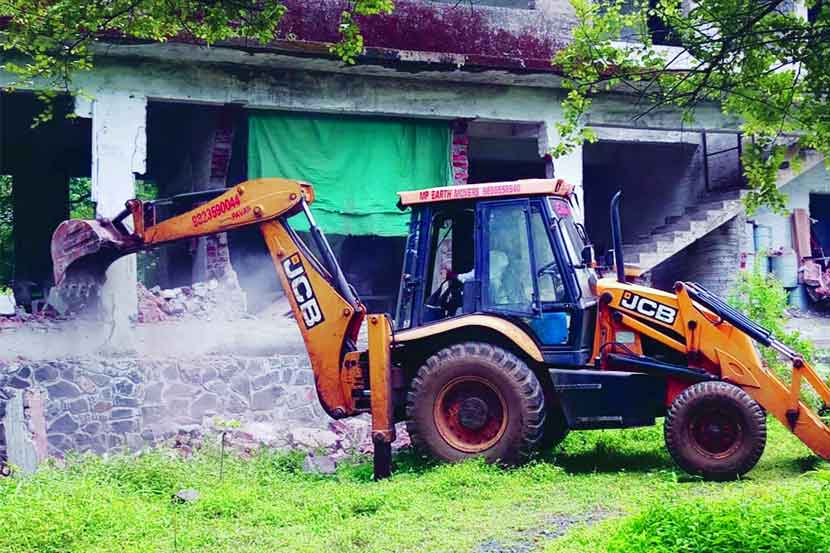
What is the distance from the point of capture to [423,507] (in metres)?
7.64

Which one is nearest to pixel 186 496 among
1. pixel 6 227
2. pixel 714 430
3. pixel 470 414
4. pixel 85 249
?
pixel 470 414

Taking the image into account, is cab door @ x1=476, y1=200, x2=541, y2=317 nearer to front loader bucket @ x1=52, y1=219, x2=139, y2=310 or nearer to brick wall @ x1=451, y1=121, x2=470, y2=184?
front loader bucket @ x1=52, y1=219, x2=139, y2=310

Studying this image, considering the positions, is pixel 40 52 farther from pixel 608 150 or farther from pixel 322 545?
pixel 608 150

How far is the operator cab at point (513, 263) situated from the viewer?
9.21 meters

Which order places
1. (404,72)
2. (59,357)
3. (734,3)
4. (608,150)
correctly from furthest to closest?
(608,150), (404,72), (59,357), (734,3)

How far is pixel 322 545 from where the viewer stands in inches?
259

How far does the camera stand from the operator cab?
921cm

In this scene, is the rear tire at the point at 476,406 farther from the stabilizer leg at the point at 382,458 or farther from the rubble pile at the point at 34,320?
the rubble pile at the point at 34,320

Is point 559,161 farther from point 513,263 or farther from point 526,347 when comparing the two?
point 526,347

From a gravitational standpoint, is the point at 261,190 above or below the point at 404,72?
below

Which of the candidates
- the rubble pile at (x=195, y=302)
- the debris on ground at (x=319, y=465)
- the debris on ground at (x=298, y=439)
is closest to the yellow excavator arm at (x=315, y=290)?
the debris on ground at (x=319, y=465)

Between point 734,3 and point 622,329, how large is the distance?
330cm

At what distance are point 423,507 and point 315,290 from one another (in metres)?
3.02

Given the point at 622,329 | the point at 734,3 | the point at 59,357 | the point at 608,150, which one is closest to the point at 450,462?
the point at 622,329
